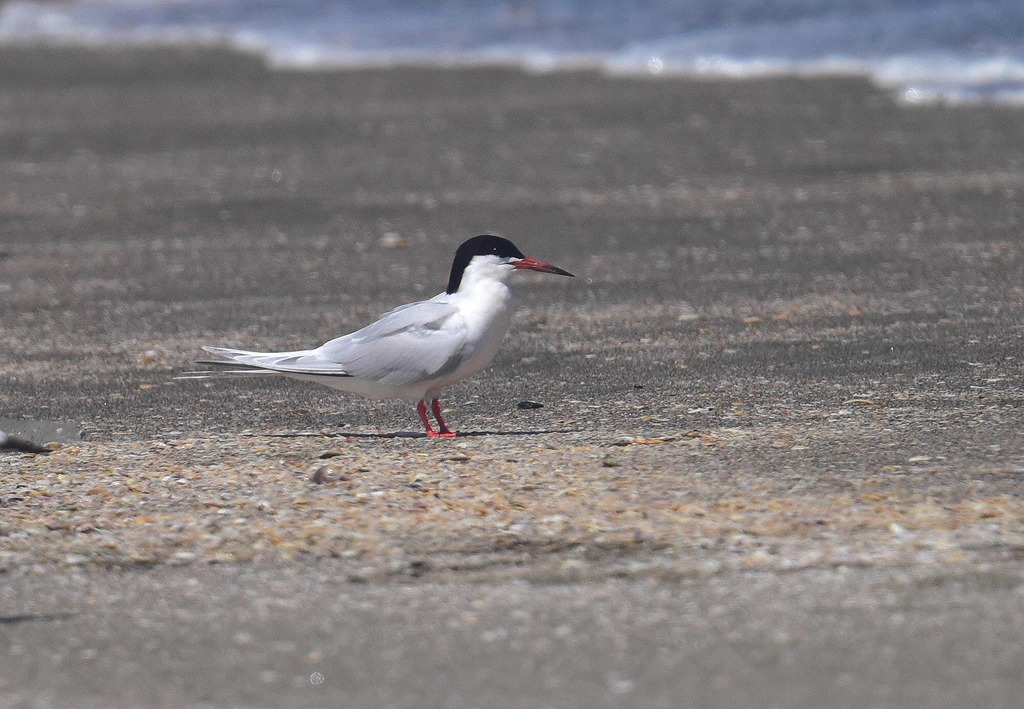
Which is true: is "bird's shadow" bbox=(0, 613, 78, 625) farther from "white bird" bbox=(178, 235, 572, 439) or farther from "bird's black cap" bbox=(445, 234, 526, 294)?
"bird's black cap" bbox=(445, 234, 526, 294)

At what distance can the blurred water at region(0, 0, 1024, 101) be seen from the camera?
15.0 meters

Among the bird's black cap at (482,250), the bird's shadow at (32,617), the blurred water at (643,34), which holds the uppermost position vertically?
the blurred water at (643,34)

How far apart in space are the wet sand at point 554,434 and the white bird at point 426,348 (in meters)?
0.17

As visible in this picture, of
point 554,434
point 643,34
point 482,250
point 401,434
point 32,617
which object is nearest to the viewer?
point 32,617

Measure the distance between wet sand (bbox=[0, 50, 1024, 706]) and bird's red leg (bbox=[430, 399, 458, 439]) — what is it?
3.3 inches

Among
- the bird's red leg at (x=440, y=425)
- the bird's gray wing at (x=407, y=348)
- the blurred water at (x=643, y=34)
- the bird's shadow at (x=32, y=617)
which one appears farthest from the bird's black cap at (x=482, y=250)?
the blurred water at (x=643, y=34)

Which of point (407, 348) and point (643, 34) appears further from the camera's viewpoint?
point (643, 34)

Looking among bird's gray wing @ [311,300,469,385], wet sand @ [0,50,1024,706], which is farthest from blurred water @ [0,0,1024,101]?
bird's gray wing @ [311,300,469,385]

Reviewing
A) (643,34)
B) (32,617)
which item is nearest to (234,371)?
(32,617)

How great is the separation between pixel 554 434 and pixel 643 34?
46.1 ft

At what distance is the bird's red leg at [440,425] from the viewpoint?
504 cm

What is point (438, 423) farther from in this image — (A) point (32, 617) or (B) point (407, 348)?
(A) point (32, 617)

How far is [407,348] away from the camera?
16.8ft

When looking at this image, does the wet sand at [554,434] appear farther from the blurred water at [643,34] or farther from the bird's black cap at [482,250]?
the blurred water at [643,34]
